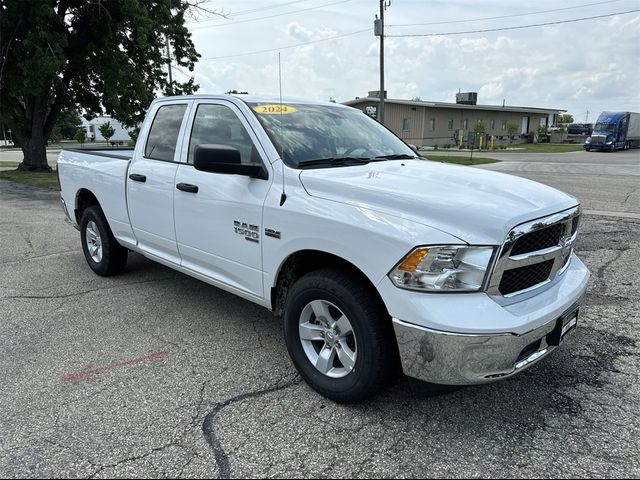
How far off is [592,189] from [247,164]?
12.9 meters

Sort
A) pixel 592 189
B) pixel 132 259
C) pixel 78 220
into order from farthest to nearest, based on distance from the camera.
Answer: pixel 592 189, pixel 132 259, pixel 78 220

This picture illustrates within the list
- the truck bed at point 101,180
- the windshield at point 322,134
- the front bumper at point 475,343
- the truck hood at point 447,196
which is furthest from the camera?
the truck bed at point 101,180

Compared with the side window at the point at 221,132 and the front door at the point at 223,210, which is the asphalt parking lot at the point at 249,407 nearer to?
the front door at the point at 223,210

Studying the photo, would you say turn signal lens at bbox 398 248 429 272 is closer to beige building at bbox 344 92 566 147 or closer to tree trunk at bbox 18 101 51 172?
tree trunk at bbox 18 101 51 172

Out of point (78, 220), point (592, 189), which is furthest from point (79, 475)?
point (592, 189)

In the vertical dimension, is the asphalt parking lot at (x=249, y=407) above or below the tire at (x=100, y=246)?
below

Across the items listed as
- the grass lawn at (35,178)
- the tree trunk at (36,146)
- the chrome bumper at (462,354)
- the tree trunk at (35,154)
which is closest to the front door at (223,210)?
the chrome bumper at (462,354)

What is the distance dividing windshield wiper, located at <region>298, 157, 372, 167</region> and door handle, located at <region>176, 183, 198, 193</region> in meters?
1.00

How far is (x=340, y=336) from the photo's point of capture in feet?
9.81

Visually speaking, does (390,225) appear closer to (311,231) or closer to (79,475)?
(311,231)

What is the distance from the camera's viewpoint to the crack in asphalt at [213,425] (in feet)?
8.20

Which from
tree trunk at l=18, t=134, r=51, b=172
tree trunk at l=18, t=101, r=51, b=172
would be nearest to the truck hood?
tree trunk at l=18, t=101, r=51, b=172

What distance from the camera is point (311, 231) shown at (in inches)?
118

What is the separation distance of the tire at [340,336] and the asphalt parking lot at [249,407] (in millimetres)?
174
